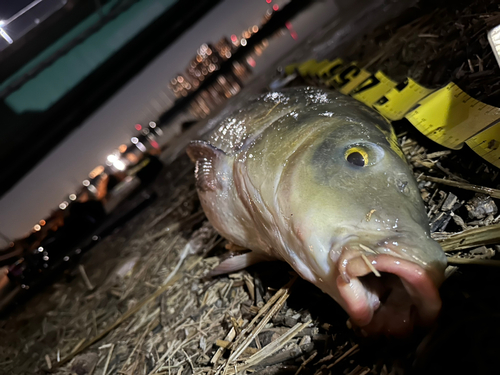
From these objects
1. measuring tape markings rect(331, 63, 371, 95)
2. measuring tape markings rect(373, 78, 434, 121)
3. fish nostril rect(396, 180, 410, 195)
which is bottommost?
measuring tape markings rect(373, 78, 434, 121)

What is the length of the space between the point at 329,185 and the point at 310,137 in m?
0.40

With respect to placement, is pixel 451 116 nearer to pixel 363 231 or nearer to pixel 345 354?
pixel 363 231

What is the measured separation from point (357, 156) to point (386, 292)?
2.15 feet

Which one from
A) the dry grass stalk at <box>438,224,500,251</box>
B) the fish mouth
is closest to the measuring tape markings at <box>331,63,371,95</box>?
the dry grass stalk at <box>438,224,500,251</box>

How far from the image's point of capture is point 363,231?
1.34 m

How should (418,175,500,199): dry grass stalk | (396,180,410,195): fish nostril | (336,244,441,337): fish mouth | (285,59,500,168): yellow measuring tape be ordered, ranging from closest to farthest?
(336,244,441,337): fish mouth < (396,180,410,195): fish nostril < (418,175,500,199): dry grass stalk < (285,59,500,168): yellow measuring tape

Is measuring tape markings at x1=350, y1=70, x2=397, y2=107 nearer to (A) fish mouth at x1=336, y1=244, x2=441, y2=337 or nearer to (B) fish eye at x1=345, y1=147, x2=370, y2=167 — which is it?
(B) fish eye at x1=345, y1=147, x2=370, y2=167

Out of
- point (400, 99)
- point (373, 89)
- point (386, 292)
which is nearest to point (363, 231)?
point (386, 292)

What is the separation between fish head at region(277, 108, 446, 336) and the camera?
1.22m

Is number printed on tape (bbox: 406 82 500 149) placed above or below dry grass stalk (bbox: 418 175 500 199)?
above

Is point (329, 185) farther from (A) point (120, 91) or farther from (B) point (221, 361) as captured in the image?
(A) point (120, 91)

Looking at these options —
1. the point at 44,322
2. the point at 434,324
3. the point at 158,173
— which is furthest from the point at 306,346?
the point at 158,173

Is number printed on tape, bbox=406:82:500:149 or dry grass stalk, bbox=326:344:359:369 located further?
number printed on tape, bbox=406:82:500:149

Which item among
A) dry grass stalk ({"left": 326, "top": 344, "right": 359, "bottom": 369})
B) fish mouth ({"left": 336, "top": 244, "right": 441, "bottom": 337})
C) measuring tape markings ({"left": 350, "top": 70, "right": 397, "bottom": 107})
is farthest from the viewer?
measuring tape markings ({"left": 350, "top": 70, "right": 397, "bottom": 107})
